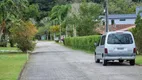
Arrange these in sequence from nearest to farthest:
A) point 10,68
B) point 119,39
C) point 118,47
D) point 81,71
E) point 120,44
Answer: point 81,71
point 10,68
point 118,47
point 120,44
point 119,39

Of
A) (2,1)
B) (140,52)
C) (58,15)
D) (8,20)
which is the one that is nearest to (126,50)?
(140,52)

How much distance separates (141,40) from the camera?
3303 centimetres

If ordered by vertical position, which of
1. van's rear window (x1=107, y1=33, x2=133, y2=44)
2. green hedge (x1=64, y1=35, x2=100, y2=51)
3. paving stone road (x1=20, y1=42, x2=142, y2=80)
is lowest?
paving stone road (x1=20, y1=42, x2=142, y2=80)

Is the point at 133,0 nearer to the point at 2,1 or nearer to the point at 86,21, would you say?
the point at 86,21

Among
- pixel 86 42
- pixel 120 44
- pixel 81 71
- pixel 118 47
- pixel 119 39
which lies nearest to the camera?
pixel 81 71

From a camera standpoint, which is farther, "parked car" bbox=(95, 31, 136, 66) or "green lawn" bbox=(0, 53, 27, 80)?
"parked car" bbox=(95, 31, 136, 66)

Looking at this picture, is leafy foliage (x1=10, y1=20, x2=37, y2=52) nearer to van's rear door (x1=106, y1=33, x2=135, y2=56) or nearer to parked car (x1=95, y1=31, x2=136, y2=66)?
parked car (x1=95, y1=31, x2=136, y2=66)

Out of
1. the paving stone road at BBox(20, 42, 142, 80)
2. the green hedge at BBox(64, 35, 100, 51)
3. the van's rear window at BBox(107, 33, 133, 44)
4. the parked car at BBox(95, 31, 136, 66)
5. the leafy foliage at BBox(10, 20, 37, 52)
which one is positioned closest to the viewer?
the paving stone road at BBox(20, 42, 142, 80)

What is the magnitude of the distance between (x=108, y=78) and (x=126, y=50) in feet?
Answer: 25.0

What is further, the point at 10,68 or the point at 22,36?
the point at 22,36

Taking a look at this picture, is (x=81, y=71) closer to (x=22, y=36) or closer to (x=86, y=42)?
(x=22, y=36)

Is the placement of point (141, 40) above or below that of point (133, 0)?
below

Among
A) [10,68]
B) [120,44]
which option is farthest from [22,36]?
[10,68]

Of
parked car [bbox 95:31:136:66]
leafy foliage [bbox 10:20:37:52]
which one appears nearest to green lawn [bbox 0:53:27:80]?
parked car [bbox 95:31:136:66]
